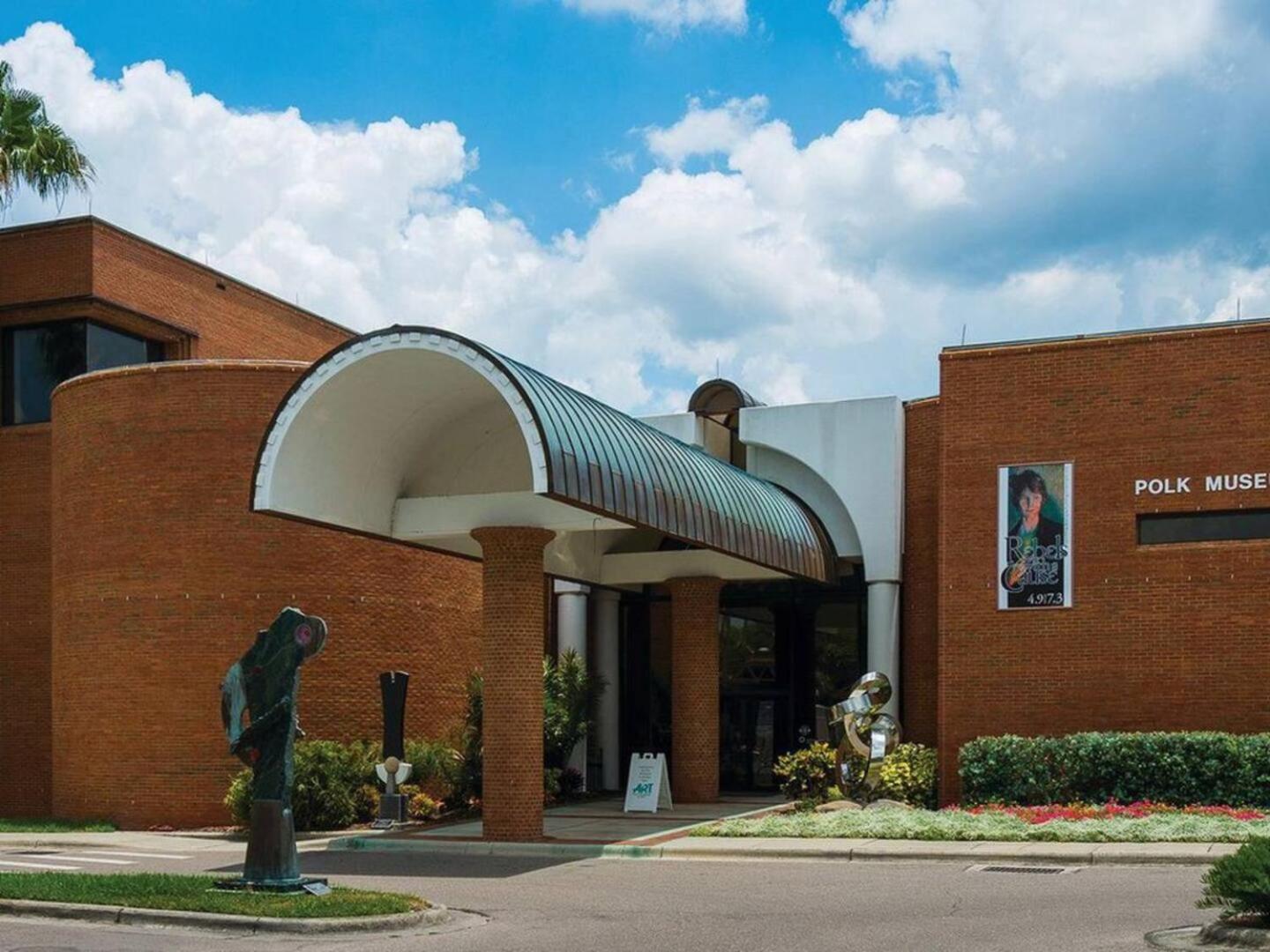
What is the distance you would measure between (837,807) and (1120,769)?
13.0ft

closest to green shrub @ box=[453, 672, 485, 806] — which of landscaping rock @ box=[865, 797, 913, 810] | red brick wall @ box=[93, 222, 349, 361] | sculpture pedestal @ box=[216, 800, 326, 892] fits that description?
landscaping rock @ box=[865, 797, 913, 810]

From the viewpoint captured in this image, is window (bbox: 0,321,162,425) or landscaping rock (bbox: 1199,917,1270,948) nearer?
A: landscaping rock (bbox: 1199,917,1270,948)

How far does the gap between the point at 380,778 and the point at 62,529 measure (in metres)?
7.17

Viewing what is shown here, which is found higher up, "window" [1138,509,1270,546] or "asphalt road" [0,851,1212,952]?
"window" [1138,509,1270,546]

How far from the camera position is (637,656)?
32969mm

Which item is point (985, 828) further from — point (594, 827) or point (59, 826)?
point (59, 826)

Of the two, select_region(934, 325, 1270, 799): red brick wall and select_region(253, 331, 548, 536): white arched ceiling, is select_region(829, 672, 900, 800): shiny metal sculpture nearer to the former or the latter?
select_region(934, 325, 1270, 799): red brick wall

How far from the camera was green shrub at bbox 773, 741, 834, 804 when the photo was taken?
85.6ft

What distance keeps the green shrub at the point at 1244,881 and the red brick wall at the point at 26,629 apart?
900 inches

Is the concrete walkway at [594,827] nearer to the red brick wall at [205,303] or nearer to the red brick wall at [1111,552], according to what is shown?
the red brick wall at [1111,552]

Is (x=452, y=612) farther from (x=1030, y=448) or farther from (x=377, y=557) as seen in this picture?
(x=1030, y=448)

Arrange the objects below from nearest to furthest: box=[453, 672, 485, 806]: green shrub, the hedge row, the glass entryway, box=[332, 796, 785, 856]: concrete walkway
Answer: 1. box=[332, 796, 785, 856]: concrete walkway
2. the hedge row
3. box=[453, 672, 485, 806]: green shrub
4. the glass entryway

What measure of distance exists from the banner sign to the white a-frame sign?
578 centimetres

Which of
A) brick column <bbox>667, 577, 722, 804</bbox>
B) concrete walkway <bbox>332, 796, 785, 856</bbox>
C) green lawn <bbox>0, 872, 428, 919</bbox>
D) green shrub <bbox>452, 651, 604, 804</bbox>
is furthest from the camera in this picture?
brick column <bbox>667, 577, 722, 804</bbox>
